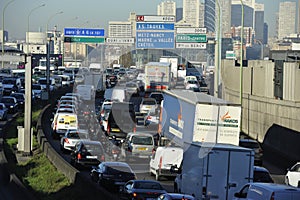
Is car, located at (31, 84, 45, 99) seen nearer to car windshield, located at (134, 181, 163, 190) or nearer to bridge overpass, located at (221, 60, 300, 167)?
bridge overpass, located at (221, 60, 300, 167)

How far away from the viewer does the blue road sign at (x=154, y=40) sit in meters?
69.1

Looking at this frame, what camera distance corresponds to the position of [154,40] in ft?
229

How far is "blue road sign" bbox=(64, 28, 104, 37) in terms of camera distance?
79.6 metres

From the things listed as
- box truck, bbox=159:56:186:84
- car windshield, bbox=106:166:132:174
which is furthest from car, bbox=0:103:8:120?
box truck, bbox=159:56:186:84

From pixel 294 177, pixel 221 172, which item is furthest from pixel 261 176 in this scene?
pixel 221 172

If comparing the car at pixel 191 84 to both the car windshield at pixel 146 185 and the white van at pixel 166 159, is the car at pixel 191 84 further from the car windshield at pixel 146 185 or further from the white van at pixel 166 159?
the car windshield at pixel 146 185

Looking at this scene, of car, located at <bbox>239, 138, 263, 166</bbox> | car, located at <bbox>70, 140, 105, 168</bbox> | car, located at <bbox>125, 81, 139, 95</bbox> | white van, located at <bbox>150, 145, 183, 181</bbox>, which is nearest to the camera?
white van, located at <bbox>150, 145, 183, 181</bbox>

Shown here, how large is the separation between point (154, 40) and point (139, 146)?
121ft

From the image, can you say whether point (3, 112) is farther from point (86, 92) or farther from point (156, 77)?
point (156, 77)

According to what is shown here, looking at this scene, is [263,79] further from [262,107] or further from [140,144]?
[140,144]

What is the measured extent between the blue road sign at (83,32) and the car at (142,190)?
57713 millimetres

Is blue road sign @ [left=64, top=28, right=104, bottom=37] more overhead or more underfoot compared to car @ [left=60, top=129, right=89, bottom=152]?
more overhead

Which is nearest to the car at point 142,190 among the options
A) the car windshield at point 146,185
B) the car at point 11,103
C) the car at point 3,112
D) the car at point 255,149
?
the car windshield at point 146,185

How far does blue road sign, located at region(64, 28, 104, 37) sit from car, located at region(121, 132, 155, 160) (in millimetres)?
46302
